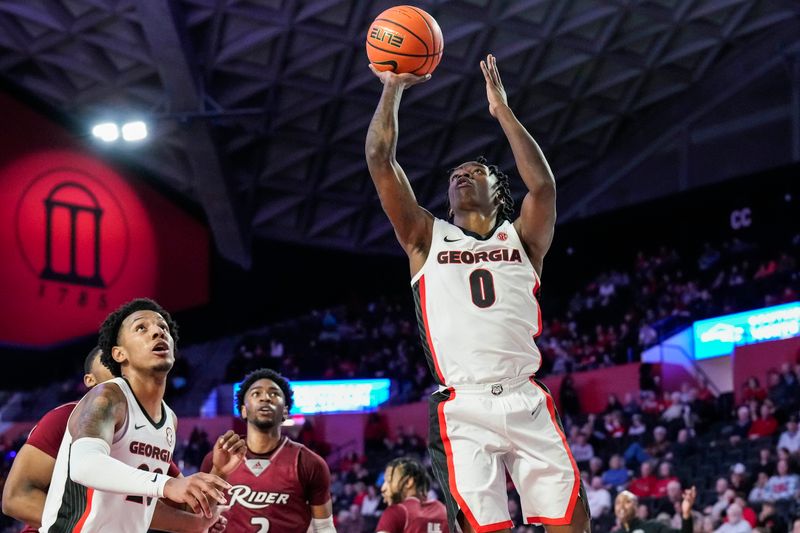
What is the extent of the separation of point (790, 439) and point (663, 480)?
1.67 metres

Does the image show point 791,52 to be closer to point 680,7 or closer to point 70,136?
point 680,7

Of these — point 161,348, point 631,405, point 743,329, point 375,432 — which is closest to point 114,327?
point 161,348

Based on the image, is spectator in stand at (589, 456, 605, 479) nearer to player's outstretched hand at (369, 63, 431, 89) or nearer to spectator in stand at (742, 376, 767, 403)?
spectator in stand at (742, 376, 767, 403)

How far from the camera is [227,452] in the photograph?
4.38m

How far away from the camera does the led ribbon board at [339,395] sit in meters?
24.8

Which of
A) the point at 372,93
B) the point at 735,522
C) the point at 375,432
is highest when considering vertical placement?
the point at 372,93

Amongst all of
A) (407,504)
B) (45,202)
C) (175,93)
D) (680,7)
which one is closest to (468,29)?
(680,7)

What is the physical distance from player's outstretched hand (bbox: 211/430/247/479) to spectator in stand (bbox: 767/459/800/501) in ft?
31.3

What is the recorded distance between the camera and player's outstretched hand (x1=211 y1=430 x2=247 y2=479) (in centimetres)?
433

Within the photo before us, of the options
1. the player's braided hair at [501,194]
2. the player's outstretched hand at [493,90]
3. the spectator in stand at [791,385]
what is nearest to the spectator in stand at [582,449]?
the spectator in stand at [791,385]

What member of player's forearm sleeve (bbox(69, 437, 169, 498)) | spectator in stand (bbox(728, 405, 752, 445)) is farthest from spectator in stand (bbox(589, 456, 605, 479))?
player's forearm sleeve (bbox(69, 437, 169, 498))

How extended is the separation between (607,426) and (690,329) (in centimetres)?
422

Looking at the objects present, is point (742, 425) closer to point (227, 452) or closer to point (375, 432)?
point (375, 432)

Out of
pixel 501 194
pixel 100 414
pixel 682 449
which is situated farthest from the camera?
pixel 682 449
